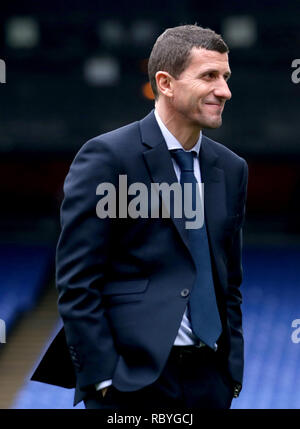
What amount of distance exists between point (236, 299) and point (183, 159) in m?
0.36

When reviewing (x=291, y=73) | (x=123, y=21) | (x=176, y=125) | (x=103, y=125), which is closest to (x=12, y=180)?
(x=103, y=125)

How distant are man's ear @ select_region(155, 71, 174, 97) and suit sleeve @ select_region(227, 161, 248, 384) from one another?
30 cm

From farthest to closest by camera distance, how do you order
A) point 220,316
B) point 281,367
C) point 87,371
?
point 281,367 → point 220,316 → point 87,371

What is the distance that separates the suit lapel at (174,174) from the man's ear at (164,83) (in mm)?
78

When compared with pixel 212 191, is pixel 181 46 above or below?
above

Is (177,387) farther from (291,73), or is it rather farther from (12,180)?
(12,180)

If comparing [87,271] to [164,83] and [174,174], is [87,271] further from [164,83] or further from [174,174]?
[164,83]

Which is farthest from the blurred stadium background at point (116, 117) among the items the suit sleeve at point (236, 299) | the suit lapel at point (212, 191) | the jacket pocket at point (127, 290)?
the jacket pocket at point (127, 290)

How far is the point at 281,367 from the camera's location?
19.8 feet

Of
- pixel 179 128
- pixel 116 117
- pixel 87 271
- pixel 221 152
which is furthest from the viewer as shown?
pixel 116 117

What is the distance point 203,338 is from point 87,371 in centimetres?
25

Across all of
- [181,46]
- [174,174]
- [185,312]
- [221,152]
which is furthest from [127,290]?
[181,46]

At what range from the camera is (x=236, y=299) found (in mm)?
2248

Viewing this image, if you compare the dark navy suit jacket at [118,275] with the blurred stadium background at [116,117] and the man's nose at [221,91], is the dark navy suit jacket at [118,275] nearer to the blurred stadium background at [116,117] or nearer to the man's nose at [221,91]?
the man's nose at [221,91]
